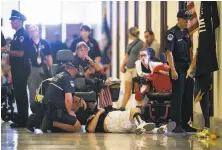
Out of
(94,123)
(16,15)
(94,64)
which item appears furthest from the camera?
(94,64)

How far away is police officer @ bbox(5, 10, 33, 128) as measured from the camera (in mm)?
8445

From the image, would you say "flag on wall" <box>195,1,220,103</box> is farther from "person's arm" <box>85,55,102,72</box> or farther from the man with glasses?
the man with glasses

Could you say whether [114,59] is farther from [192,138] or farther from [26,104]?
[192,138]

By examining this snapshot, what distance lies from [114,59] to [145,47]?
240 inches

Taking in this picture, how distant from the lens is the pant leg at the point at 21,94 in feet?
28.1

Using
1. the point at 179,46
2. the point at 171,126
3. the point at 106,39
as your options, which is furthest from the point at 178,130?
the point at 106,39

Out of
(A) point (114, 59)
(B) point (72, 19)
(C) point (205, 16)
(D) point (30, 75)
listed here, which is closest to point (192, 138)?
(C) point (205, 16)

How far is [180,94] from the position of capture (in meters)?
7.75

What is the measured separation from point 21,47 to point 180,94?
7.79 feet

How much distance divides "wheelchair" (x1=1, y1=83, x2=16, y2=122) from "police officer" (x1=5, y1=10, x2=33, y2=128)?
1.46 feet

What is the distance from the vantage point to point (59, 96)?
774 cm

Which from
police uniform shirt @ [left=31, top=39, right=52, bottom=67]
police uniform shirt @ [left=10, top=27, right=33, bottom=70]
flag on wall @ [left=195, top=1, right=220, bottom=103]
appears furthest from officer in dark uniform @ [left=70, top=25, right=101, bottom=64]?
flag on wall @ [left=195, top=1, right=220, bottom=103]

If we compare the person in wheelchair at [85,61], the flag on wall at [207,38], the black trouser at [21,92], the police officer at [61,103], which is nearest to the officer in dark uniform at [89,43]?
the person in wheelchair at [85,61]

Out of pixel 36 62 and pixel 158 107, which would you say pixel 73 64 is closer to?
pixel 36 62
